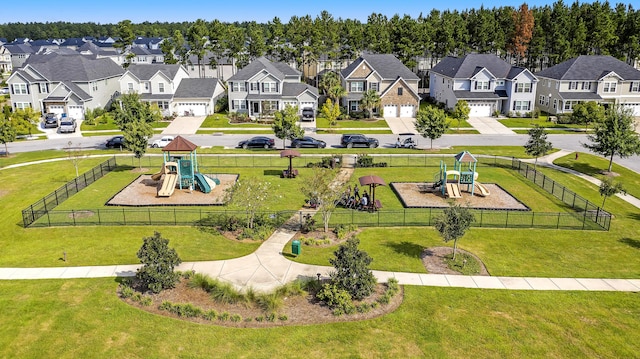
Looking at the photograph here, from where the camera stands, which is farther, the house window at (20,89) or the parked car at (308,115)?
the parked car at (308,115)

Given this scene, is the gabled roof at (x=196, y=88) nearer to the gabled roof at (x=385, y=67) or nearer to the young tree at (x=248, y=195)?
the gabled roof at (x=385, y=67)

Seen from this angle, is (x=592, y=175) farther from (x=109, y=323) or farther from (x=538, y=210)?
(x=109, y=323)

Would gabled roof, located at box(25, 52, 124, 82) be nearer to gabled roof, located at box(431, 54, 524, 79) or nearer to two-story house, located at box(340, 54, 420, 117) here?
two-story house, located at box(340, 54, 420, 117)

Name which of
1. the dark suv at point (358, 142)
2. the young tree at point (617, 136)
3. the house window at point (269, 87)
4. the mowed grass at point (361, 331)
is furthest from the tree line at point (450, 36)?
the mowed grass at point (361, 331)

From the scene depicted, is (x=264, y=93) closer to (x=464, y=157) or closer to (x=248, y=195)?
(x=464, y=157)

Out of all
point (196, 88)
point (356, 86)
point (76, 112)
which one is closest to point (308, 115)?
point (356, 86)
